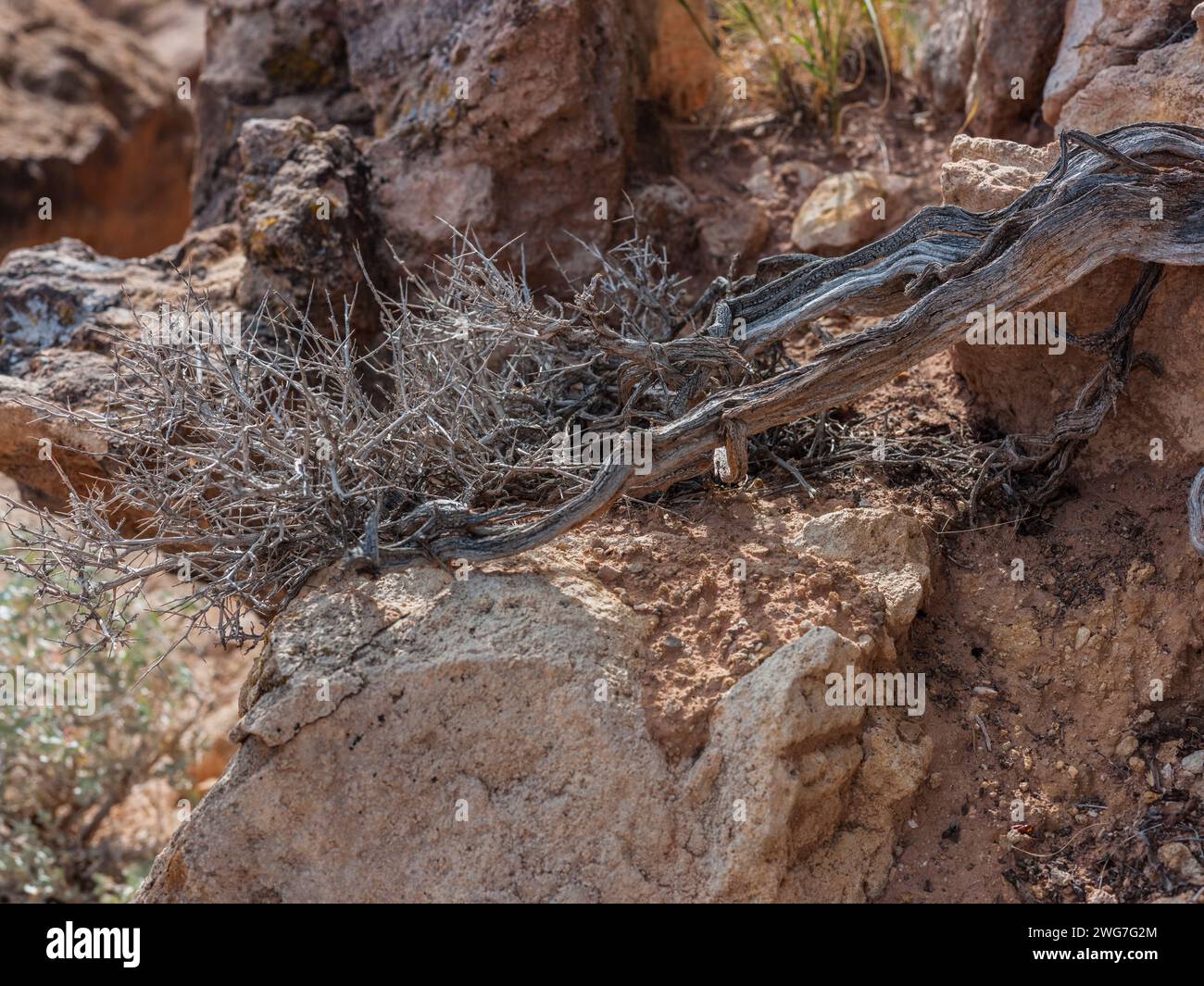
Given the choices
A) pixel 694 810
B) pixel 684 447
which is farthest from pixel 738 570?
pixel 694 810

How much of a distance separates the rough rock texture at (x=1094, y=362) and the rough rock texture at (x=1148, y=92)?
0.25 m

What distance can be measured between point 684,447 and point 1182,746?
137 centimetres

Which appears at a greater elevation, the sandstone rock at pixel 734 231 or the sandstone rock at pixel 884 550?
the sandstone rock at pixel 734 231

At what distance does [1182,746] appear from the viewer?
2.84 metres

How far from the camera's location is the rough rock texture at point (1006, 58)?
4.36 metres

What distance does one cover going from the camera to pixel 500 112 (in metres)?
4.41

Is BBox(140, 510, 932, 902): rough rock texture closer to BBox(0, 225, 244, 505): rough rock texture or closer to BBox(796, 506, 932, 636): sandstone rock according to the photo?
BBox(796, 506, 932, 636): sandstone rock

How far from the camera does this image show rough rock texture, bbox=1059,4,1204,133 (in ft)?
11.3

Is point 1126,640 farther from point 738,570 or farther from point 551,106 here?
point 551,106

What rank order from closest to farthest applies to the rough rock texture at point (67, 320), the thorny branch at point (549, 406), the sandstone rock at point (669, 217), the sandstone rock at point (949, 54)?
the thorny branch at point (549, 406), the rough rock texture at point (67, 320), the sandstone rock at point (669, 217), the sandstone rock at point (949, 54)

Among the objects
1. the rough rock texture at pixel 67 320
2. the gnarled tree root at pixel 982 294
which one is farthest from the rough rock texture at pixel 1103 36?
the rough rock texture at pixel 67 320

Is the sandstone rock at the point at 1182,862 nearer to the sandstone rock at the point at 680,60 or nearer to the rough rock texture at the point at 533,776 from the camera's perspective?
the rough rock texture at the point at 533,776

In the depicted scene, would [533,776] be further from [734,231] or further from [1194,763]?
[734,231]

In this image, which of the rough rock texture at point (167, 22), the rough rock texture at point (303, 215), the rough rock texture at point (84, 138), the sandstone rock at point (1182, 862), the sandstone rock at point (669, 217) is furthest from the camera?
the rough rock texture at point (167, 22)
